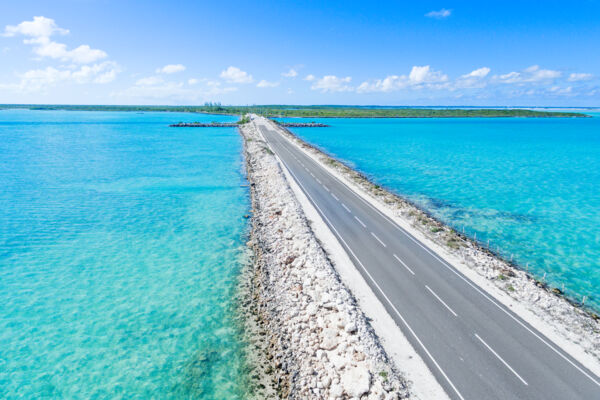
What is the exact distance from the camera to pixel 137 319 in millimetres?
23297

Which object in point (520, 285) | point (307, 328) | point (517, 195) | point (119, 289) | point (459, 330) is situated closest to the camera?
point (459, 330)

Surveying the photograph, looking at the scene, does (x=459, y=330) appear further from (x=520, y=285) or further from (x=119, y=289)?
(x=119, y=289)

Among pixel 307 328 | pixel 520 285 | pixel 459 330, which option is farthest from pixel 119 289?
pixel 520 285

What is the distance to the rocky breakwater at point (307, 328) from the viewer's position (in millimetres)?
16469

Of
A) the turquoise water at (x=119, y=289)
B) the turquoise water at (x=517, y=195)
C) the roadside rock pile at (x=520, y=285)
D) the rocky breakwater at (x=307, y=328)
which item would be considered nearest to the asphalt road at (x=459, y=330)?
the roadside rock pile at (x=520, y=285)

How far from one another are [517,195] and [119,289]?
58772 mm

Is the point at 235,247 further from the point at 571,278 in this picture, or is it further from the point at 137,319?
the point at 571,278

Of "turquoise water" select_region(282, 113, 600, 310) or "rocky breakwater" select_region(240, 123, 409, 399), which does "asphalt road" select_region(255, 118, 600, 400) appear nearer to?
"rocky breakwater" select_region(240, 123, 409, 399)

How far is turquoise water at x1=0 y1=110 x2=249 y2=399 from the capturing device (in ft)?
60.7

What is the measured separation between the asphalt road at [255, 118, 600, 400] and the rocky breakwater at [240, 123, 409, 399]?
313cm

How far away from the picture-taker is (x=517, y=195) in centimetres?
5300

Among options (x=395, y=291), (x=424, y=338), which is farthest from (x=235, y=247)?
(x=424, y=338)

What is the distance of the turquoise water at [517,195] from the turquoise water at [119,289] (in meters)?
28.5

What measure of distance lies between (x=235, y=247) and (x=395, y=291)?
1758 cm
